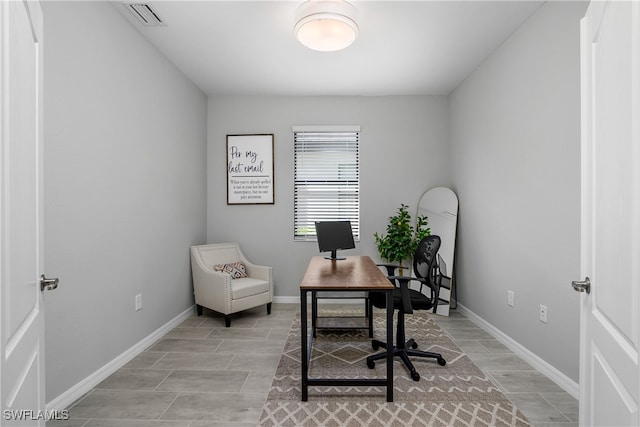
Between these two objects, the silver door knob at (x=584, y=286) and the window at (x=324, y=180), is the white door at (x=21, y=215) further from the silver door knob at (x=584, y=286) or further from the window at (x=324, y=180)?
the window at (x=324, y=180)

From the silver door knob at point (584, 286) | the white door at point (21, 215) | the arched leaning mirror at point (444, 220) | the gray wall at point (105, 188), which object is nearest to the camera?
the white door at point (21, 215)

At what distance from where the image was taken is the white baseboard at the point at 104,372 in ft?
6.82

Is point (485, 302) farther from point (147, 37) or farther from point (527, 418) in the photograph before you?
point (147, 37)

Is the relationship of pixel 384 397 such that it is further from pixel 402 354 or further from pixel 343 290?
pixel 343 290

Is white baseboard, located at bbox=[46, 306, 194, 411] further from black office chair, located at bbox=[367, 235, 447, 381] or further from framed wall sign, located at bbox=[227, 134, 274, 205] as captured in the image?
black office chair, located at bbox=[367, 235, 447, 381]

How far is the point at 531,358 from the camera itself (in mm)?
2676

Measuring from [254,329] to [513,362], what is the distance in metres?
2.36

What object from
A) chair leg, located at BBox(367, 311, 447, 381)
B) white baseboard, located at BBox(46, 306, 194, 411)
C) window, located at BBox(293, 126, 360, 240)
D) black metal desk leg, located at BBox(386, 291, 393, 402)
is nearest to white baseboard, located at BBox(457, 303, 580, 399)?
chair leg, located at BBox(367, 311, 447, 381)

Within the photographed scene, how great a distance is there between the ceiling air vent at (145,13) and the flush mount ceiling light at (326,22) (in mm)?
1152

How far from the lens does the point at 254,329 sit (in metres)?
3.53

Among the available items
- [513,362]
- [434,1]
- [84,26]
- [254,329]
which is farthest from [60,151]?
[513,362]

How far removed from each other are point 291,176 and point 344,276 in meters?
2.37

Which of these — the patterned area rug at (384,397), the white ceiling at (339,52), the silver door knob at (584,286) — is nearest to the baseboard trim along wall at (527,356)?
the patterned area rug at (384,397)

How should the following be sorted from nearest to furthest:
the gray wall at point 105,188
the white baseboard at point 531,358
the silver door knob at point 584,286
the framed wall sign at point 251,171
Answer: the silver door knob at point 584,286 < the gray wall at point 105,188 < the white baseboard at point 531,358 < the framed wall sign at point 251,171
